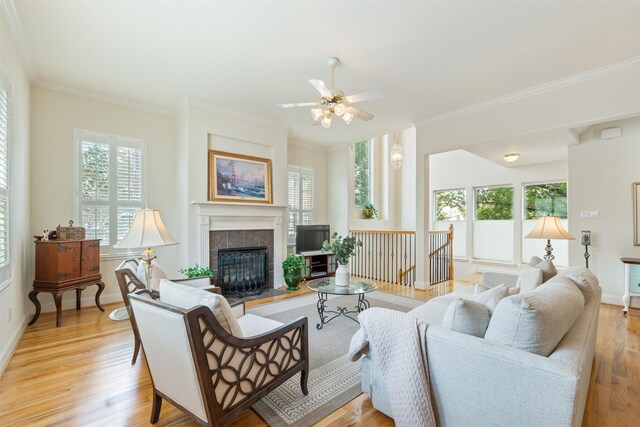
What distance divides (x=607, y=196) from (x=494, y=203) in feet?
9.54

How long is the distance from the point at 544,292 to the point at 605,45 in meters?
2.92

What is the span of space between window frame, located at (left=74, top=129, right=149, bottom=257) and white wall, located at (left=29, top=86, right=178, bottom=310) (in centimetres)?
5

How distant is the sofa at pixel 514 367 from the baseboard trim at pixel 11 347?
130 inches

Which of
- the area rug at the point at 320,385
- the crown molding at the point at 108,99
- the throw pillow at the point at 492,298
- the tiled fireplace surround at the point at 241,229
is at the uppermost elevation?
the crown molding at the point at 108,99

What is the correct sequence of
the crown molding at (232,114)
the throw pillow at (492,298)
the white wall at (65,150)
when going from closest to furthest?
1. the throw pillow at (492,298)
2. the white wall at (65,150)
3. the crown molding at (232,114)

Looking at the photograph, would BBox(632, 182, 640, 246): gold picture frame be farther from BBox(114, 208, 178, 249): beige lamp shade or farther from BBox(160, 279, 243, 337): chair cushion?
BBox(114, 208, 178, 249): beige lamp shade

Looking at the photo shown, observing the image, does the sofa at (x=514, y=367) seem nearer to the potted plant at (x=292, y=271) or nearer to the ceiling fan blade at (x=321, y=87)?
the ceiling fan blade at (x=321, y=87)

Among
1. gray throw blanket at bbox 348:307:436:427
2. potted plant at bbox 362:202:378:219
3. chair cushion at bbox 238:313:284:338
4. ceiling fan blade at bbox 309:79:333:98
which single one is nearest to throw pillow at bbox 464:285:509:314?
gray throw blanket at bbox 348:307:436:427

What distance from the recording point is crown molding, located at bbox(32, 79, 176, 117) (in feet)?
12.6

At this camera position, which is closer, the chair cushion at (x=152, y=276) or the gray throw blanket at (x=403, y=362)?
the gray throw blanket at (x=403, y=362)

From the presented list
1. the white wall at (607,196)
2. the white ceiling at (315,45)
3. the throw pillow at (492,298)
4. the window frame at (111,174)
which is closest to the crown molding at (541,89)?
the white ceiling at (315,45)

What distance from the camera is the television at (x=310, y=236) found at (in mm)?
6141

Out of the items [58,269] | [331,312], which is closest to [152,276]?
[58,269]

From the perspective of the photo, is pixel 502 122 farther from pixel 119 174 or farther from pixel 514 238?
pixel 119 174
